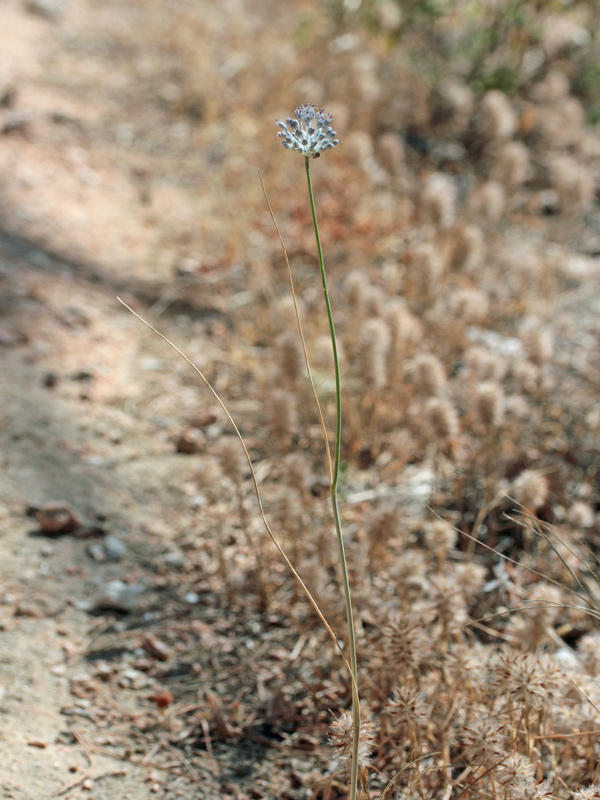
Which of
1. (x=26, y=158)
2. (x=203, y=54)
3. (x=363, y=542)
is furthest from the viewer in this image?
(x=203, y=54)

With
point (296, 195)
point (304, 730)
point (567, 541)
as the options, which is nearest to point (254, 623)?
point (304, 730)

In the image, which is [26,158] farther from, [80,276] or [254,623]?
[254,623]

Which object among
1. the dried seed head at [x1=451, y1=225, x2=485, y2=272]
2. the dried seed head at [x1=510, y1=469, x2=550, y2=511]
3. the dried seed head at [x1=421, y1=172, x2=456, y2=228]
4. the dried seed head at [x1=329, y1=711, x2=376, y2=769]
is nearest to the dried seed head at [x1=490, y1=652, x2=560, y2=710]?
the dried seed head at [x1=329, y1=711, x2=376, y2=769]

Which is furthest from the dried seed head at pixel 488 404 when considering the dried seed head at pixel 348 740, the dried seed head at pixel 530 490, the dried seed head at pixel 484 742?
the dried seed head at pixel 348 740

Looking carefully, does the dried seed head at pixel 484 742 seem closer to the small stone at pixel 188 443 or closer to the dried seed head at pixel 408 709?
the dried seed head at pixel 408 709

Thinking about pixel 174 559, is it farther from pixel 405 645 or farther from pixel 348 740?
pixel 348 740

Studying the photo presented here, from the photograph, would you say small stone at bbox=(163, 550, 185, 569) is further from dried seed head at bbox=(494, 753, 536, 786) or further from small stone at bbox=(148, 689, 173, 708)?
dried seed head at bbox=(494, 753, 536, 786)

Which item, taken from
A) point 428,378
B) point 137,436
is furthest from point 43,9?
point 428,378
